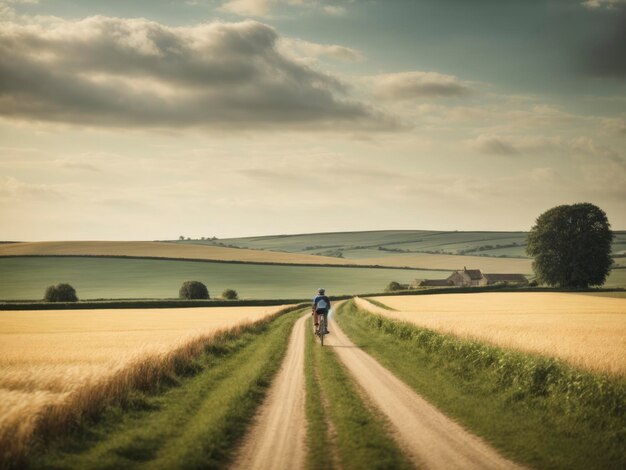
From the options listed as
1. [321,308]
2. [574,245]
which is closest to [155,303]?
[321,308]

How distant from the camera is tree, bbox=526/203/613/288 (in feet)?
265

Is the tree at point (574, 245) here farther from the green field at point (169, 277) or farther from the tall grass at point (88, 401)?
the tall grass at point (88, 401)

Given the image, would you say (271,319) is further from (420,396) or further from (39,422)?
(39,422)

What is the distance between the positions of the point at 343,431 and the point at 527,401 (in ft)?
19.2

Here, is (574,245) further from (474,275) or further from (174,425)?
(174,425)

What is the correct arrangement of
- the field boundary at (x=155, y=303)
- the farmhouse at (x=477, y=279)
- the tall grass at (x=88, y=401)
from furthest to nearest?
the farmhouse at (x=477, y=279) → the field boundary at (x=155, y=303) → the tall grass at (x=88, y=401)

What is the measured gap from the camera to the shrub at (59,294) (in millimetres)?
72000

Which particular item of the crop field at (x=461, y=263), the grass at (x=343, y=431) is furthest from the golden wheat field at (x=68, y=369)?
the crop field at (x=461, y=263)

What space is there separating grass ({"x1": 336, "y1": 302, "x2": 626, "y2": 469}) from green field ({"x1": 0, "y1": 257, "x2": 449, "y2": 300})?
74266 mm

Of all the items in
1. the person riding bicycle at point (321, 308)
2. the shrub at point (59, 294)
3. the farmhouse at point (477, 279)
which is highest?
the person riding bicycle at point (321, 308)

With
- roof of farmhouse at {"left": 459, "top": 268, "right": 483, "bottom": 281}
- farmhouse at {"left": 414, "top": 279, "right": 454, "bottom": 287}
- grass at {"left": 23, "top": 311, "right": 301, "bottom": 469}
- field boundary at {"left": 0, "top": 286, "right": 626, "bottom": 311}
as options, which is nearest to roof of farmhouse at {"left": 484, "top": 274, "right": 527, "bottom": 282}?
roof of farmhouse at {"left": 459, "top": 268, "right": 483, "bottom": 281}

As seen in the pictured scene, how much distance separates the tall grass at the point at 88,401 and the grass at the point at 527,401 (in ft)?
25.1

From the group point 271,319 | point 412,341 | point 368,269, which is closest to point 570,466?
point 412,341

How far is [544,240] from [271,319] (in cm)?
5904
